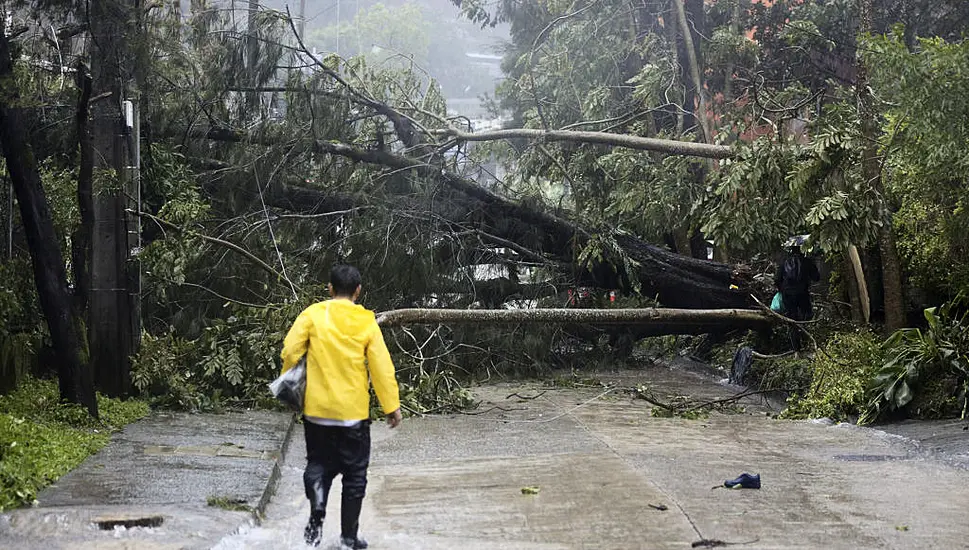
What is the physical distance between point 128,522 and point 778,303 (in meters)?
11.2

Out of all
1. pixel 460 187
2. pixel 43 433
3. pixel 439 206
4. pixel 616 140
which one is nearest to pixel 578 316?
pixel 616 140

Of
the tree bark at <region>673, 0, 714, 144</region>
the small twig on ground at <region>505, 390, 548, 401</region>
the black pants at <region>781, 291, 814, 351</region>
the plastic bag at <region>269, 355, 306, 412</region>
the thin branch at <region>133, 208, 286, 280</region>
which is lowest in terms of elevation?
the small twig on ground at <region>505, 390, 548, 401</region>

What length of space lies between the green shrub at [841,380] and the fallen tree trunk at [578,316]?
1709 mm

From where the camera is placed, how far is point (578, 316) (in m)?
13.4

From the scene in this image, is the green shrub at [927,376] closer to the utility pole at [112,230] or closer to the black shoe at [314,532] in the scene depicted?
the black shoe at [314,532]

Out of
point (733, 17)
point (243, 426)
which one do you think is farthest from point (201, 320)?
point (733, 17)

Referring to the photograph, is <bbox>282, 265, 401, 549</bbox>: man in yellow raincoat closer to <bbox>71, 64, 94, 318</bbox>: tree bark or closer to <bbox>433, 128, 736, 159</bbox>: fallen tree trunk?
<bbox>71, 64, 94, 318</bbox>: tree bark

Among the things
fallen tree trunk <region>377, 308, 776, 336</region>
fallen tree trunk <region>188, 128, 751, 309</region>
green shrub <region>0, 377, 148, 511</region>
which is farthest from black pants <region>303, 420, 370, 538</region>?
fallen tree trunk <region>188, 128, 751, 309</region>

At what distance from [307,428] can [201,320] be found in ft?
24.8

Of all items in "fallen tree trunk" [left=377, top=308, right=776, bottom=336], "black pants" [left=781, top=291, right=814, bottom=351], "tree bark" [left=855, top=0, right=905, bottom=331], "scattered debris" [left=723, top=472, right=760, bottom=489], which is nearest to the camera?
"scattered debris" [left=723, top=472, right=760, bottom=489]

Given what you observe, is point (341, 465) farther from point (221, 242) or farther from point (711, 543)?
point (221, 242)

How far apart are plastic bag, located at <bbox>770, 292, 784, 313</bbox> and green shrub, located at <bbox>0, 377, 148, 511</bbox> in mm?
8649

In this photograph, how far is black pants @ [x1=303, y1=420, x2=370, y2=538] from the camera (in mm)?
5641

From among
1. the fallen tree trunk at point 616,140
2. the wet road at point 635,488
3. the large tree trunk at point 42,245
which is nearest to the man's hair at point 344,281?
the wet road at point 635,488
